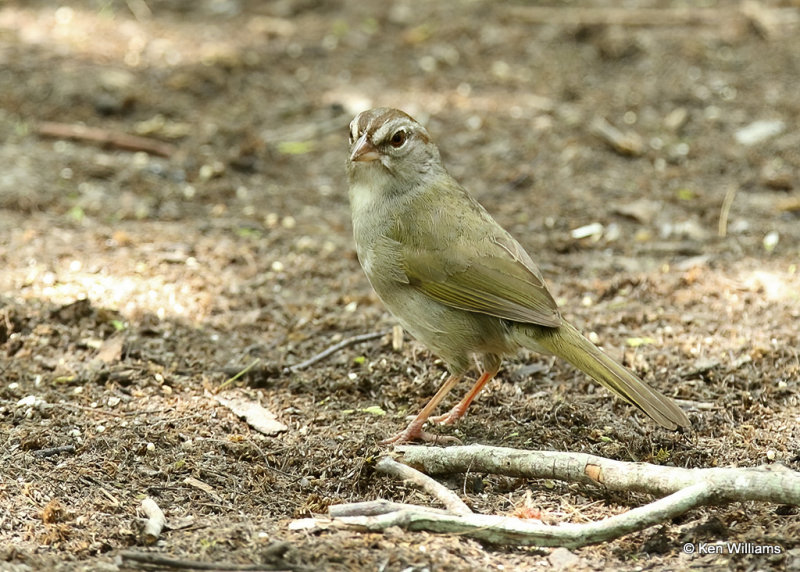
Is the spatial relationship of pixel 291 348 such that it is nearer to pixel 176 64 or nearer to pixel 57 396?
pixel 57 396

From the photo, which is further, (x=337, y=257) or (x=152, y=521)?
(x=337, y=257)

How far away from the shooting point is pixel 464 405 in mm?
4754

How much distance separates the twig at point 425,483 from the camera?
3.72 m

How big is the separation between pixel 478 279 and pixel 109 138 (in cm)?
434

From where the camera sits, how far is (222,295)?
593cm

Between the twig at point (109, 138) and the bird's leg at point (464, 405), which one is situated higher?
the twig at point (109, 138)

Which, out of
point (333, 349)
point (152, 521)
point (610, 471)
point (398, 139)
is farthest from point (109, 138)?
point (610, 471)

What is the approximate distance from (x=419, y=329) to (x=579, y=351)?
79 centimetres

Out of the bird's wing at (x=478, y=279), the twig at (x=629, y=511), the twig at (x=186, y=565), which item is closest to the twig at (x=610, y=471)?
the twig at (x=629, y=511)

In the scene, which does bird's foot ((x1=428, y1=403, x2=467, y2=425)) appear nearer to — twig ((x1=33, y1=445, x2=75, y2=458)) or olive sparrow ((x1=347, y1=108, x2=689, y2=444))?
olive sparrow ((x1=347, y1=108, x2=689, y2=444))

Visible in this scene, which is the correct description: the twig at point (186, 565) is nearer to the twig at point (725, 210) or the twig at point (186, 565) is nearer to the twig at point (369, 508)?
the twig at point (369, 508)

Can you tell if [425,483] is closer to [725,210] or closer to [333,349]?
[333,349]

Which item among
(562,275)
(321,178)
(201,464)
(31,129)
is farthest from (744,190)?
(31,129)

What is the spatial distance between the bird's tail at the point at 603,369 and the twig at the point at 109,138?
14.2 feet
